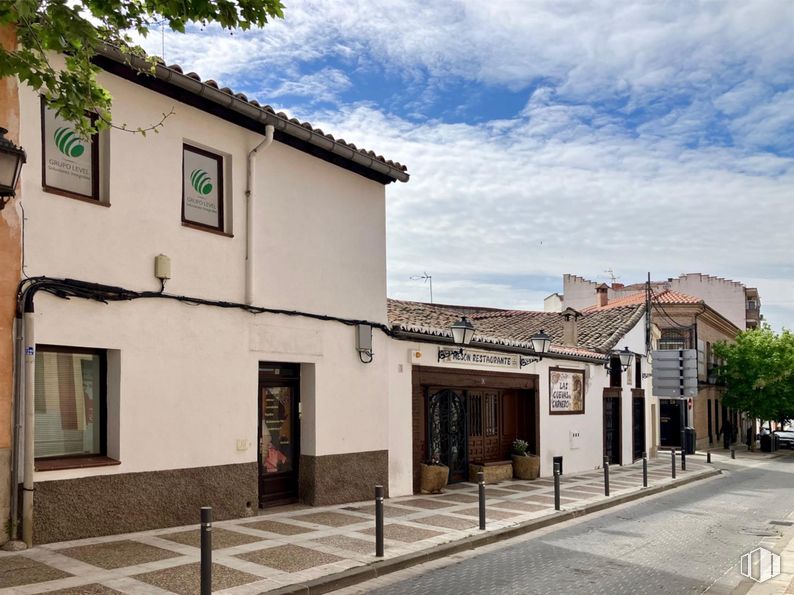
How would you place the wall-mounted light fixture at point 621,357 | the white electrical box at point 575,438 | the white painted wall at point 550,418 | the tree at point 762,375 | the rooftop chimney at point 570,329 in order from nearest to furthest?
the white painted wall at point 550,418 → the white electrical box at point 575,438 → the wall-mounted light fixture at point 621,357 → the rooftop chimney at point 570,329 → the tree at point 762,375

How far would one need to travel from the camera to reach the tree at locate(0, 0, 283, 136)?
5859 millimetres

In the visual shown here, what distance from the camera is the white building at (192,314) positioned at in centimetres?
870

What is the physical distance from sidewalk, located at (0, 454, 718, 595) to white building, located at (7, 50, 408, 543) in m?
0.57

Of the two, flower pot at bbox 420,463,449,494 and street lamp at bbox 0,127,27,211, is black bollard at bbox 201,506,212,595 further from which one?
flower pot at bbox 420,463,449,494

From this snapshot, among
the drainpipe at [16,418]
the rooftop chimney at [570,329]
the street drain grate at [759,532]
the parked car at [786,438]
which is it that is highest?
the rooftop chimney at [570,329]

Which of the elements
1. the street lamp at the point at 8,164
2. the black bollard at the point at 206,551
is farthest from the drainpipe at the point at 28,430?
the black bollard at the point at 206,551

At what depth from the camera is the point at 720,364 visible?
41250mm

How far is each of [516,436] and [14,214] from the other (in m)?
13.7

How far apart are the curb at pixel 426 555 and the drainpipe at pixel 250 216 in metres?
4.45

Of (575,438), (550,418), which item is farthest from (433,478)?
(575,438)

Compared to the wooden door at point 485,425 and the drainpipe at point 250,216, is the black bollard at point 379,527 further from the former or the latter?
the wooden door at point 485,425

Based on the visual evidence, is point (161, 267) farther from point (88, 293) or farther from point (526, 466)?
point (526, 466)

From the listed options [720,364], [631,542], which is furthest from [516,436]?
[720,364]

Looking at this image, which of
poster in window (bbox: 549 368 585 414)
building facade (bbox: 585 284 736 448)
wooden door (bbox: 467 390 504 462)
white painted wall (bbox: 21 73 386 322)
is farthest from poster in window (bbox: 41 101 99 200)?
building facade (bbox: 585 284 736 448)
